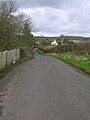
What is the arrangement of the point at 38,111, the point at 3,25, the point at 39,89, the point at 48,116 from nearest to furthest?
the point at 48,116 < the point at 38,111 < the point at 39,89 < the point at 3,25

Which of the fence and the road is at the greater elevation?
the road

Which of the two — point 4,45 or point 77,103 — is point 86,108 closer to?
point 77,103

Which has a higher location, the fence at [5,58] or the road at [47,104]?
the road at [47,104]

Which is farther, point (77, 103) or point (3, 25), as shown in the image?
point (3, 25)

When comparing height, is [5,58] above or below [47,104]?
below

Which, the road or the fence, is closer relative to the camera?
the road

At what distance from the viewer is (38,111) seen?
8258mm

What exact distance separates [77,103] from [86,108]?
31.9 inches

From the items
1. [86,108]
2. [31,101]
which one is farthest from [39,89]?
[86,108]

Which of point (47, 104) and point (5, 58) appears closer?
point (47, 104)

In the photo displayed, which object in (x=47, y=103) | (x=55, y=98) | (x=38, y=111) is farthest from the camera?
(x=55, y=98)

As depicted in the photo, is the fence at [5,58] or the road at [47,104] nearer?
the road at [47,104]

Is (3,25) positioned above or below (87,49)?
above

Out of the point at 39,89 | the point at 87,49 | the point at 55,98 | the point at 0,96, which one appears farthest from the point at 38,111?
the point at 87,49
